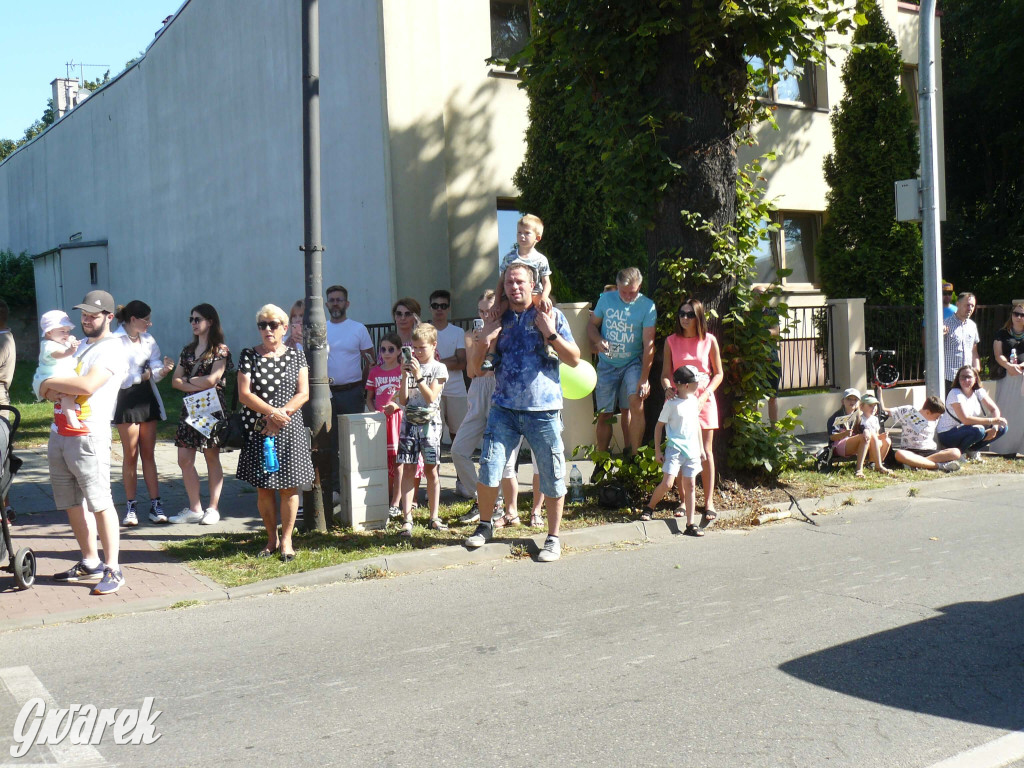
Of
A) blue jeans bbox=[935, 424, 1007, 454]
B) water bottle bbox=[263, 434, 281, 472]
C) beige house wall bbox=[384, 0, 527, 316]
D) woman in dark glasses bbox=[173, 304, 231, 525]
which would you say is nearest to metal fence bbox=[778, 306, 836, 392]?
blue jeans bbox=[935, 424, 1007, 454]

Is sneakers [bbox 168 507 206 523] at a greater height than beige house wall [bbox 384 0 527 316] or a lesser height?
lesser

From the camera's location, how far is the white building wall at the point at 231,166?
1455cm

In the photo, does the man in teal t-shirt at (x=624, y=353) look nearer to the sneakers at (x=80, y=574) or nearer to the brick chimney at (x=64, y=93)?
the sneakers at (x=80, y=574)

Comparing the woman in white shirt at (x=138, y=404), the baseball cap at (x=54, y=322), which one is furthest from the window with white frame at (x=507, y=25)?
the baseball cap at (x=54, y=322)

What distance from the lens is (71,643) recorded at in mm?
5465

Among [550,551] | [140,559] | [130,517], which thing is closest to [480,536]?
[550,551]

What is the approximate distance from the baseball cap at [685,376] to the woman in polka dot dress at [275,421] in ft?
9.77

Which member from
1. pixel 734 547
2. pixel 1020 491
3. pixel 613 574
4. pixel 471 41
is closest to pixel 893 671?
pixel 613 574

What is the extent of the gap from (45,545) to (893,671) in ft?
20.8

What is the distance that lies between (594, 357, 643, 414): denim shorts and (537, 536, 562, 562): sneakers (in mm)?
1988

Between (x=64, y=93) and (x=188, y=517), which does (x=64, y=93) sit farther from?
(x=188, y=517)

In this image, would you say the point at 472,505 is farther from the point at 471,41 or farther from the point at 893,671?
the point at 471,41

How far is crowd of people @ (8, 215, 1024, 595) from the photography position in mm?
6512

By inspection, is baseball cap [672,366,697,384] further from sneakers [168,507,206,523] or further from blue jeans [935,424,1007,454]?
blue jeans [935,424,1007,454]
